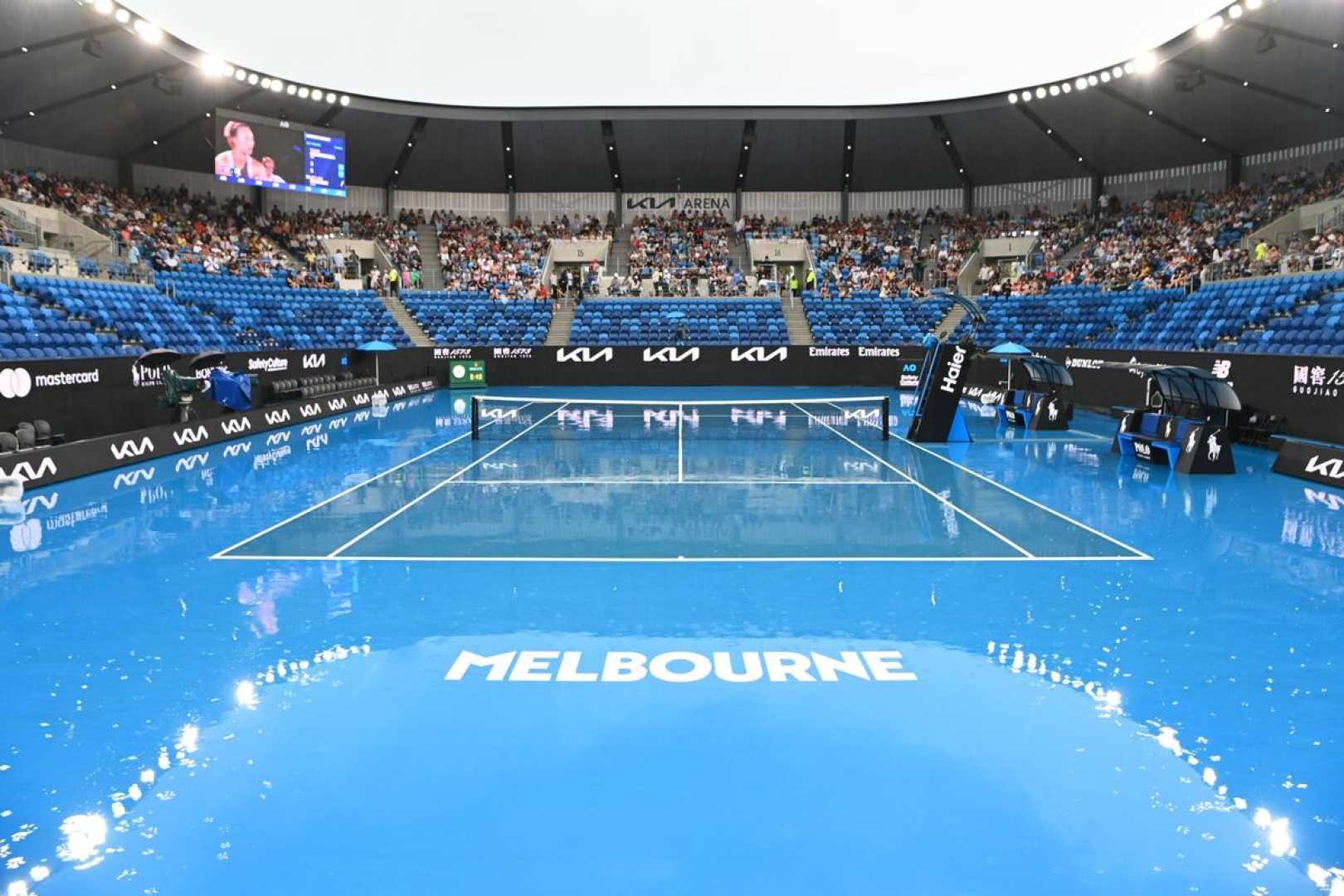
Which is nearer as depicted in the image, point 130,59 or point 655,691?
point 655,691

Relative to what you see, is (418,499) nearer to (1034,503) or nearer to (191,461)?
(191,461)

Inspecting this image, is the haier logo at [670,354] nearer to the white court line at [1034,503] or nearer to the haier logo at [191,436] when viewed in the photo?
the white court line at [1034,503]

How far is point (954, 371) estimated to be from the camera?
20281 mm

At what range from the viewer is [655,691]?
651 cm

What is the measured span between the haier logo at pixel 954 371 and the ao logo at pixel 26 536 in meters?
16.7

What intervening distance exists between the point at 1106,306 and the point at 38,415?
33.8 metres

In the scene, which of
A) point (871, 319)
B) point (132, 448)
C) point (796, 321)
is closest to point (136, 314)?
point (132, 448)

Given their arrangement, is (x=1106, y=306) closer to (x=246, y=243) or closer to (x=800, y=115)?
(x=800, y=115)

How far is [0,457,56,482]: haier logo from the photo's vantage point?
14297 mm

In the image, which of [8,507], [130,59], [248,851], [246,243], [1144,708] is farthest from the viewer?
[246,243]

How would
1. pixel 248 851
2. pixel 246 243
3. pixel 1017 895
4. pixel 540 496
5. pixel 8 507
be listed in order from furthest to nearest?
pixel 246 243 → pixel 540 496 → pixel 8 507 → pixel 248 851 → pixel 1017 895

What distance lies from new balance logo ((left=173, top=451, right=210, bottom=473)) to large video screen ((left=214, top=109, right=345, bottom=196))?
20.4m

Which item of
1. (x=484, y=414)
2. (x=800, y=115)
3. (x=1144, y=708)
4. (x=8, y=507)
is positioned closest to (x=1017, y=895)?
(x=1144, y=708)

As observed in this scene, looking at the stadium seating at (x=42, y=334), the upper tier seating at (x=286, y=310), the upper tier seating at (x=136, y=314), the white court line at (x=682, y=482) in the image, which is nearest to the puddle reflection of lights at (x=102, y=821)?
the white court line at (x=682, y=482)
